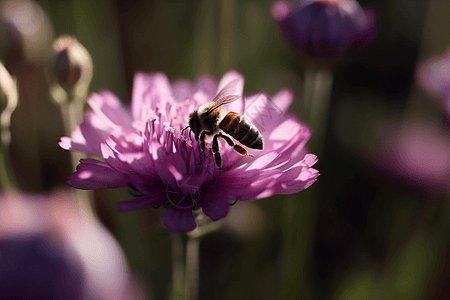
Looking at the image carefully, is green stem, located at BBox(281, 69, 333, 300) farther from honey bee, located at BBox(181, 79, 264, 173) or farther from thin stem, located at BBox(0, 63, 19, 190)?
thin stem, located at BBox(0, 63, 19, 190)

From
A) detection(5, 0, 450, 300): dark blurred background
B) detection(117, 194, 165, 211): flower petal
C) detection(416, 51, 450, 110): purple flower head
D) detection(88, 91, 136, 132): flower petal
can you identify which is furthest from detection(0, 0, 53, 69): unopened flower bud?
detection(416, 51, 450, 110): purple flower head

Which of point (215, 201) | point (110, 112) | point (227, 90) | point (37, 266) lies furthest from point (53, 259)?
point (227, 90)

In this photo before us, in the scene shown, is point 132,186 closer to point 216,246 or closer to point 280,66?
point 216,246

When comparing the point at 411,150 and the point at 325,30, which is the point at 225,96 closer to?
the point at 325,30

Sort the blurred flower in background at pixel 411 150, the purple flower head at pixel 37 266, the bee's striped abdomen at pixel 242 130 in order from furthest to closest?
the blurred flower in background at pixel 411 150 → the bee's striped abdomen at pixel 242 130 → the purple flower head at pixel 37 266

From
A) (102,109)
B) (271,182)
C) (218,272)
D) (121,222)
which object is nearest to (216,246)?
(218,272)

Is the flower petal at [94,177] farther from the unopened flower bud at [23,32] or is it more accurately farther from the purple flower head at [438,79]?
the purple flower head at [438,79]

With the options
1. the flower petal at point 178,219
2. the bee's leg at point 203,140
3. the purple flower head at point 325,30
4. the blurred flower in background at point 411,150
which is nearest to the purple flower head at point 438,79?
the purple flower head at point 325,30
